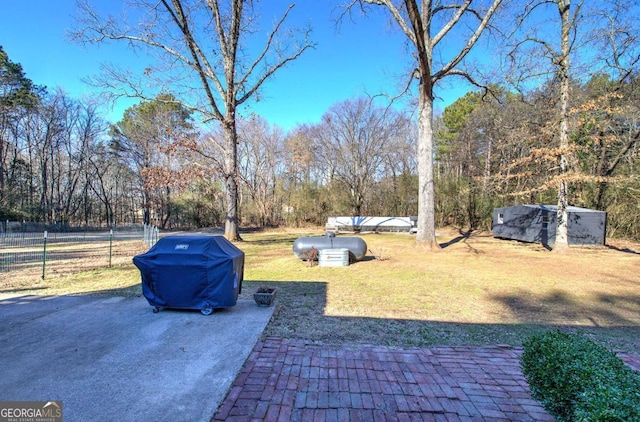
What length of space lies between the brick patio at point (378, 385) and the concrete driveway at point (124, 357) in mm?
259

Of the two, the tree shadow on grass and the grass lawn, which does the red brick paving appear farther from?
the grass lawn

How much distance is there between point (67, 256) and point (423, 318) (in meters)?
12.1

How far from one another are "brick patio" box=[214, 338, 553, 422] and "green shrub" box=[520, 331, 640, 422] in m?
0.60

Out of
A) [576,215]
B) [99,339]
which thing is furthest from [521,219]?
[99,339]

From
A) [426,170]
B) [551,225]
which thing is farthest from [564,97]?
[551,225]

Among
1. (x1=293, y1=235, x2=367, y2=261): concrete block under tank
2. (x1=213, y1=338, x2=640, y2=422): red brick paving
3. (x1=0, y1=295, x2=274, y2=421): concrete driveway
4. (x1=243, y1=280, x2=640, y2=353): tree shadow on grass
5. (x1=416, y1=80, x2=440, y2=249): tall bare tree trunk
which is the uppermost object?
(x1=416, y1=80, x2=440, y2=249): tall bare tree trunk

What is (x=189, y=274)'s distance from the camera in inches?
169

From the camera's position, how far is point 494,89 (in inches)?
532

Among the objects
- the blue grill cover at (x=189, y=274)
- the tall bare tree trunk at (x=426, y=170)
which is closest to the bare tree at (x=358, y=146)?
the tall bare tree trunk at (x=426, y=170)

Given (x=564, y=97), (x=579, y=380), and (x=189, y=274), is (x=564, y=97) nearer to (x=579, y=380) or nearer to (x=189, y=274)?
(x=579, y=380)

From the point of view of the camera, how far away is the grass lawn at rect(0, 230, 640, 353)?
4.07 m

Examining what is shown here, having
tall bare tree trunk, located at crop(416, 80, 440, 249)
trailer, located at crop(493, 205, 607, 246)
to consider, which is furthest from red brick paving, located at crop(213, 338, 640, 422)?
trailer, located at crop(493, 205, 607, 246)

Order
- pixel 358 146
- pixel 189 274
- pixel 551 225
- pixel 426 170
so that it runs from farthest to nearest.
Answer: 1. pixel 358 146
2. pixel 551 225
3. pixel 426 170
4. pixel 189 274

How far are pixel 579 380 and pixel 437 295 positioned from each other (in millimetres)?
4310
